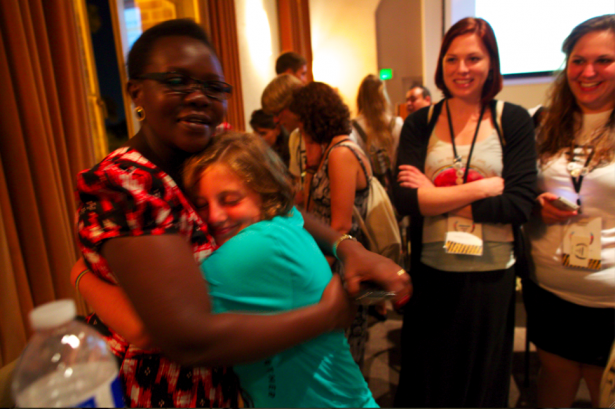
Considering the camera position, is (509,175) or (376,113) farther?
(376,113)

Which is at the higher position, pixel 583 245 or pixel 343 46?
pixel 343 46

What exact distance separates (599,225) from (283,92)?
2.10m

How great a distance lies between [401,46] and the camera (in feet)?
17.6

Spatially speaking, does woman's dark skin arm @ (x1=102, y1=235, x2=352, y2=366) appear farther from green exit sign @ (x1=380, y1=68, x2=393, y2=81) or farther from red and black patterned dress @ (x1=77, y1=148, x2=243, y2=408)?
green exit sign @ (x1=380, y1=68, x2=393, y2=81)

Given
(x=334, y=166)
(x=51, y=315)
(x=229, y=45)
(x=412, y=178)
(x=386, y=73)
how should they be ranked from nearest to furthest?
(x=51, y=315) < (x=412, y=178) < (x=334, y=166) < (x=229, y=45) < (x=386, y=73)

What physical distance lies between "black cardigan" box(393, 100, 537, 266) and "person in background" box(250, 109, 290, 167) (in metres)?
1.55

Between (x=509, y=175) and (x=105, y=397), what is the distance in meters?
1.59

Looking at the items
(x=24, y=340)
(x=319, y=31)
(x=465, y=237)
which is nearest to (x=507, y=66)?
(x=319, y=31)

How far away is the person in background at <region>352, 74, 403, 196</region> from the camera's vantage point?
2930 mm

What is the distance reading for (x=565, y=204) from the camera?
1.45 m

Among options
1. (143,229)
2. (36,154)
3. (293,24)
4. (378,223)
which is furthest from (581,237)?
(293,24)

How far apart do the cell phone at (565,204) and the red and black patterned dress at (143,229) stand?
143 centimetres

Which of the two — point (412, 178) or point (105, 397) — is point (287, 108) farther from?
point (105, 397)

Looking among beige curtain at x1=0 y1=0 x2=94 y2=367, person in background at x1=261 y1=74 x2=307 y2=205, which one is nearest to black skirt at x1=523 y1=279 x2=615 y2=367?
person in background at x1=261 y1=74 x2=307 y2=205
